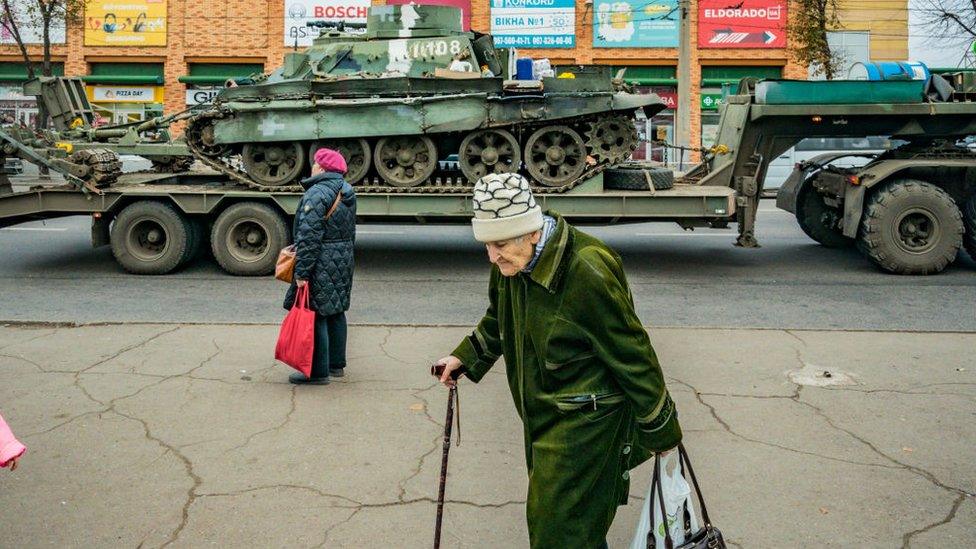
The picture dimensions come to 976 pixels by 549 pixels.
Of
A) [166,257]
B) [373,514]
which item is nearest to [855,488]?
[373,514]

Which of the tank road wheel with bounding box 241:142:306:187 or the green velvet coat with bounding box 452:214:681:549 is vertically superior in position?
the tank road wheel with bounding box 241:142:306:187

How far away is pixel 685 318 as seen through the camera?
9.56 m

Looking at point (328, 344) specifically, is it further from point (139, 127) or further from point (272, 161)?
point (139, 127)

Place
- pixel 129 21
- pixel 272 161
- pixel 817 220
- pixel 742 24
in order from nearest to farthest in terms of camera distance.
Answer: pixel 272 161, pixel 817 220, pixel 742 24, pixel 129 21

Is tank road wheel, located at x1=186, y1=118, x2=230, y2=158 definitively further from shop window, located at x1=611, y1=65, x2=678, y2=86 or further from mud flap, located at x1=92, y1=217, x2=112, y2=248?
shop window, located at x1=611, y1=65, x2=678, y2=86

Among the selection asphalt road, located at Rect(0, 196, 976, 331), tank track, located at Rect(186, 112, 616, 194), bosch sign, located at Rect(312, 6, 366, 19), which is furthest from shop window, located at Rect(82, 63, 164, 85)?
tank track, located at Rect(186, 112, 616, 194)

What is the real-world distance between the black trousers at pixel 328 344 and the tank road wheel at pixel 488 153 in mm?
5421

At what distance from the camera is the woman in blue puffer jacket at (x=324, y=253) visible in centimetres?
688

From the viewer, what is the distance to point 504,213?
11.2ft

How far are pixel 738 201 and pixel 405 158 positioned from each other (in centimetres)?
396

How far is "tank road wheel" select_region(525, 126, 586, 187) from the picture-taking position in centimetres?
1222

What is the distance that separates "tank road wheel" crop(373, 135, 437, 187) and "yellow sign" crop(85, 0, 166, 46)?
80.1 feet

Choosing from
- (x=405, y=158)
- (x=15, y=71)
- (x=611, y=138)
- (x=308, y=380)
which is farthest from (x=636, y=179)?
(x=15, y=71)

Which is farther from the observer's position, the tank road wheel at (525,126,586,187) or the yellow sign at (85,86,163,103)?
Result: the yellow sign at (85,86,163,103)
